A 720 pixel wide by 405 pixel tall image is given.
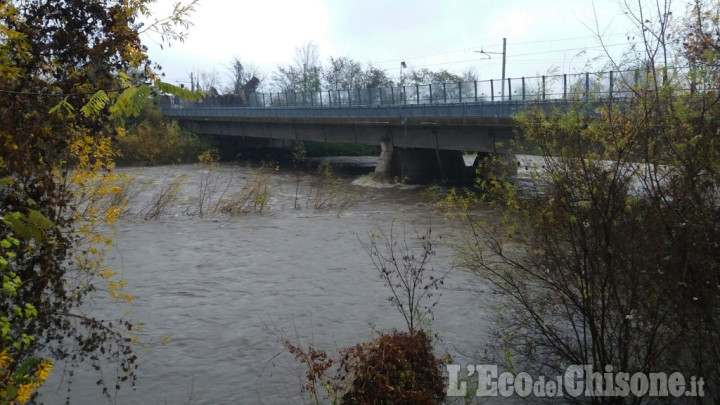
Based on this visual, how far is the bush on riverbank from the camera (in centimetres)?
4259

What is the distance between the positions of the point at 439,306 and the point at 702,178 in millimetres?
6530

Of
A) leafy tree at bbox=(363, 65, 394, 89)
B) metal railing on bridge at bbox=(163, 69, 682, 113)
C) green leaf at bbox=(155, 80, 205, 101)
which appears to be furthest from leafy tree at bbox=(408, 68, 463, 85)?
green leaf at bbox=(155, 80, 205, 101)

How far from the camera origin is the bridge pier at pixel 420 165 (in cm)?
3481

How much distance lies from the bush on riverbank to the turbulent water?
19012 millimetres

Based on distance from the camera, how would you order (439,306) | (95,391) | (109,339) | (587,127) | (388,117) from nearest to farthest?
(587,127) < (95,391) < (109,339) < (439,306) < (388,117)

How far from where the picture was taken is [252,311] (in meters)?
12.6

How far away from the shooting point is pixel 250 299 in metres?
13.4

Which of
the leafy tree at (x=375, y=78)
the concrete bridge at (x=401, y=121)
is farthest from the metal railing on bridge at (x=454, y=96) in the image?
the leafy tree at (x=375, y=78)

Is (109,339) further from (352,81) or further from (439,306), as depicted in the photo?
(352,81)

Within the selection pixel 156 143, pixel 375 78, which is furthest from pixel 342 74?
pixel 156 143

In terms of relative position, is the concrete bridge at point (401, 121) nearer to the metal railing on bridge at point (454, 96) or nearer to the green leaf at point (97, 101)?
the metal railing on bridge at point (454, 96)

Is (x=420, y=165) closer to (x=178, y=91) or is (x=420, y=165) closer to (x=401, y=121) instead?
(x=401, y=121)

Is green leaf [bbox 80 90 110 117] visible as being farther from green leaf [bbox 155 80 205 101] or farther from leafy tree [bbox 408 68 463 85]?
leafy tree [bbox 408 68 463 85]

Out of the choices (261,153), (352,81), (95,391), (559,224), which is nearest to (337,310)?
(95,391)
